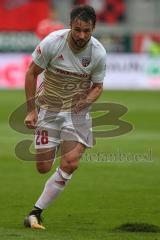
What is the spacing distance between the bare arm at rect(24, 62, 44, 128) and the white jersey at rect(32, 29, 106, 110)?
0.09 meters

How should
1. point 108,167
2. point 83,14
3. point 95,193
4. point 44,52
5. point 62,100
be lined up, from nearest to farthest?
point 83,14 → point 44,52 → point 62,100 → point 95,193 → point 108,167

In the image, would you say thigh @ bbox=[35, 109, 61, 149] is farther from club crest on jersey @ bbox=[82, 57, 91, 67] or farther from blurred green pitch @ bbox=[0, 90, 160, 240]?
blurred green pitch @ bbox=[0, 90, 160, 240]

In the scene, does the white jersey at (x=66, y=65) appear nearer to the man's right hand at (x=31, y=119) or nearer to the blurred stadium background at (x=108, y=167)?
the man's right hand at (x=31, y=119)

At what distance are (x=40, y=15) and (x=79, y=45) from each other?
30297 millimetres

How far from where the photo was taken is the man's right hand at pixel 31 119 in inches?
353

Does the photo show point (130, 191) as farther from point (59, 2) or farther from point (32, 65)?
point (59, 2)

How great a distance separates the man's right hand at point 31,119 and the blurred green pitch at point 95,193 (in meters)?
1.07

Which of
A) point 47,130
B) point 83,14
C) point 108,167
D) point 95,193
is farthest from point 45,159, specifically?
point 108,167

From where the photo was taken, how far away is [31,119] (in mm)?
8977

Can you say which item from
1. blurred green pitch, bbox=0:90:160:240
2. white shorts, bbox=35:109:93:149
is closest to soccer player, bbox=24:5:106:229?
white shorts, bbox=35:109:93:149

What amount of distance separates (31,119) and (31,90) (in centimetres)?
30

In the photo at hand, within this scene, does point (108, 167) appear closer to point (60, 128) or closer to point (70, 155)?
point (60, 128)

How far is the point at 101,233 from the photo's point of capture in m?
8.53

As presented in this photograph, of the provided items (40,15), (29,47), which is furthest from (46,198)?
(40,15)
